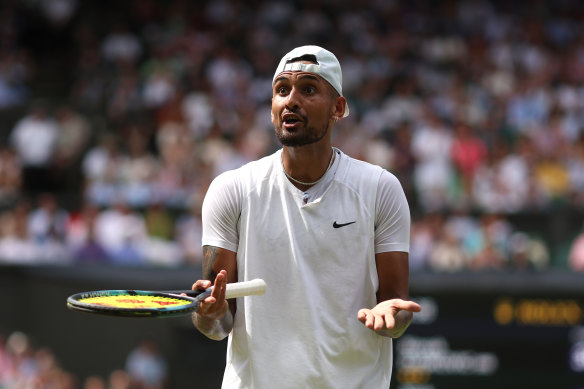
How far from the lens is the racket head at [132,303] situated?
10.6 feet

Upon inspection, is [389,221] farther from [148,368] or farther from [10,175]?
[10,175]

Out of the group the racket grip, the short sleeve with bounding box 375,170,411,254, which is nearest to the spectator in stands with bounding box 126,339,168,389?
the short sleeve with bounding box 375,170,411,254

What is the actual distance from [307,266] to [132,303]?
67cm

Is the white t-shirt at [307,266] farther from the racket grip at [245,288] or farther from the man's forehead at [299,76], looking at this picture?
the man's forehead at [299,76]

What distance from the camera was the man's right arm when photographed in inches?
134

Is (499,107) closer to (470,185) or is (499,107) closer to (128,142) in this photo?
(470,185)

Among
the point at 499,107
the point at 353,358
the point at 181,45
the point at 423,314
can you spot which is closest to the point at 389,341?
the point at 353,358

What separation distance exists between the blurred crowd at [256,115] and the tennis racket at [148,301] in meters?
6.35

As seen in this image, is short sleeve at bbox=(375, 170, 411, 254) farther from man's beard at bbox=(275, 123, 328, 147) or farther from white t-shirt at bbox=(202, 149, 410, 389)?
man's beard at bbox=(275, 123, 328, 147)

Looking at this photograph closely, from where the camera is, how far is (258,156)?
12.1 m

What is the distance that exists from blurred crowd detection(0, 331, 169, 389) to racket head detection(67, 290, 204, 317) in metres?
6.35

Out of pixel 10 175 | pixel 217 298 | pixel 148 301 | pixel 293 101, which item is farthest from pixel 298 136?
pixel 10 175

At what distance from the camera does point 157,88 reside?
46.5 ft

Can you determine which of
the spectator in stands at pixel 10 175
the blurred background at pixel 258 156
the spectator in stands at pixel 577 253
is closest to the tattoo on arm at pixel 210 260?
the blurred background at pixel 258 156
